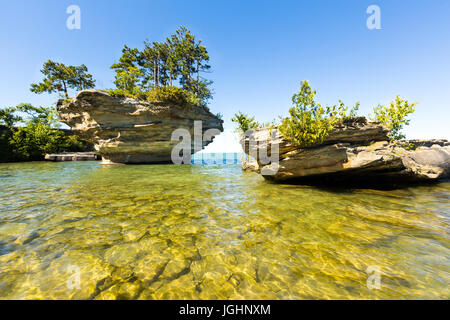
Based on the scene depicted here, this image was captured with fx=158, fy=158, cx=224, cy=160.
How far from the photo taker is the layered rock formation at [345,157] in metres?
7.87

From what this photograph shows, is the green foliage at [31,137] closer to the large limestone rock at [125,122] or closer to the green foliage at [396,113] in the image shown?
the large limestone rock at [125,122]

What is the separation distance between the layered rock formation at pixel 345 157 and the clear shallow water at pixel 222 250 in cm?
281

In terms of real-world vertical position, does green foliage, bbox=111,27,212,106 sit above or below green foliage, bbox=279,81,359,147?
above

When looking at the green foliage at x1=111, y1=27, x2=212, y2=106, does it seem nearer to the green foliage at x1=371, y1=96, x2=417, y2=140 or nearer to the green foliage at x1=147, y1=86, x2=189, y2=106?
the green foliage at x1=147, y1=86, x2=189, y2=106

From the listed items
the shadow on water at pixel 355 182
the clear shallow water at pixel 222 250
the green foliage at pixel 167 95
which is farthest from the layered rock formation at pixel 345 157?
the green foliage at pixel 167 95

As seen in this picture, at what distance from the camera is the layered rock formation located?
7.87 metres

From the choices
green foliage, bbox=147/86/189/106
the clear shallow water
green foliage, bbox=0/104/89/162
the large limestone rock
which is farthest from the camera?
green foliage, bbox=0/104/89/162

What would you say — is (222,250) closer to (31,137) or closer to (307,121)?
(307,121)

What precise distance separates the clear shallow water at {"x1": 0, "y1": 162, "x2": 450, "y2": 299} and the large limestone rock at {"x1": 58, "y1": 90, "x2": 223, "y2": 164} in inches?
747

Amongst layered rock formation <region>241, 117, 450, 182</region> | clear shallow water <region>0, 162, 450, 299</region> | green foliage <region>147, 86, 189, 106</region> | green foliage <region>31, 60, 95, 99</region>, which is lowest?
clear shallow water <region>0, 162, 450, 299</region>

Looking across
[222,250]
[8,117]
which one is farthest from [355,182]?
[8,117]

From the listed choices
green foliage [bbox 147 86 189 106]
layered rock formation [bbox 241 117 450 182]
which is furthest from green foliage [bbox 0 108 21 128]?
layered rock formation [bbox 241 117 450 182]

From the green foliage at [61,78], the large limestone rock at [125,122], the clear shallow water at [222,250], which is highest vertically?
the green foliage at [61,78]
